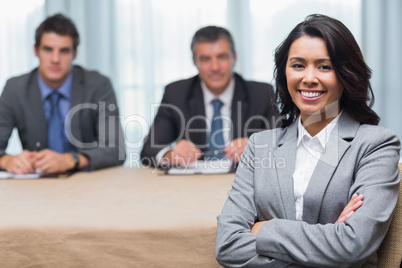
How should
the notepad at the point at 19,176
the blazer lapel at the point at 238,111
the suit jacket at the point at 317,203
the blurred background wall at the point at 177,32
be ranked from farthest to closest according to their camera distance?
the blurred background wall at the point at 177,32
the blazer lapel at the point at 238,111
the notepad at the point at 19,176
the suit jacket at the point at 317,203

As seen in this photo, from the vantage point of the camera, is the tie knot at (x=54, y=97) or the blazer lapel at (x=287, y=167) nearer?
the blazer lapel at (x=287, y=167)

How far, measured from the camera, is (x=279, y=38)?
534 centimetres

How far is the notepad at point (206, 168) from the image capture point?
9.16 ft

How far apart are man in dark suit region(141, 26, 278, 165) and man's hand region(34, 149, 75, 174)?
1.63 feet

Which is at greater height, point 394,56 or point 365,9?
point 365,9

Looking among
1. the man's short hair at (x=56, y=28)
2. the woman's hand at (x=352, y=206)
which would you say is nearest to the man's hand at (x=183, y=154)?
the man's short hair at (x=56, y=28)

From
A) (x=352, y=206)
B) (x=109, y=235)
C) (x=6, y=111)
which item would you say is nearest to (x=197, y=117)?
(x=6, y=111)

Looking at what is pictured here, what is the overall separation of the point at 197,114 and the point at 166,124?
0.21 m

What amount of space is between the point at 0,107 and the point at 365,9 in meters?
3.62

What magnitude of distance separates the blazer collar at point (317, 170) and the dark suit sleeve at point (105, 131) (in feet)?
5.08

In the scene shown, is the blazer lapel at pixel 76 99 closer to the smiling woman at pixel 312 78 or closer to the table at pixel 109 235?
the table at pixel 109 235

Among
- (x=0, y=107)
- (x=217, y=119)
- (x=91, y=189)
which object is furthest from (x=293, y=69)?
(x=0, y=107)

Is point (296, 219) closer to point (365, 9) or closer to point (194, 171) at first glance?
point (194, 171)

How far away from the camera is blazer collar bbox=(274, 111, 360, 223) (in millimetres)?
1564
